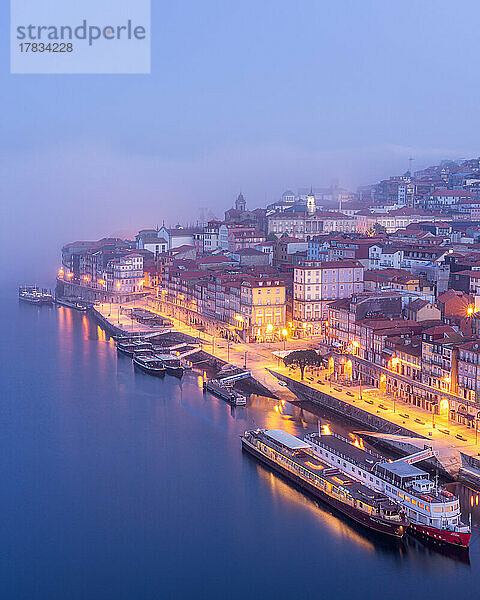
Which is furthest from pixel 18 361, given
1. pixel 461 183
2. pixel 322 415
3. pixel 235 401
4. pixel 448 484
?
pixel 461 183

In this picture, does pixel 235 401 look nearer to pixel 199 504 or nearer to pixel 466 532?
pixel 199 504

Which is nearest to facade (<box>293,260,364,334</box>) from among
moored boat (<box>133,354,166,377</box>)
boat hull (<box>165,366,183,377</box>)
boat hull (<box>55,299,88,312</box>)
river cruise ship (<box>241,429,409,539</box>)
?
boat hull (<box>165,366,183,377</box>)

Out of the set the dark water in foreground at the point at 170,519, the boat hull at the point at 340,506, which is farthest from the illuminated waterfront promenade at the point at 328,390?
the boat hull at the point at 340,506

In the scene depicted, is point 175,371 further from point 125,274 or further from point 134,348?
point 125,274

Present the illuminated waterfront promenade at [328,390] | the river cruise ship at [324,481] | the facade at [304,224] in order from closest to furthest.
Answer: the river cruise ship at [324,481]
the illuminated waterfront promenade at [328,390]
the facade at [304,224]

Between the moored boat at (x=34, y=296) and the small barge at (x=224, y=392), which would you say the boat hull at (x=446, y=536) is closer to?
the small barge at (x=224, y=392)

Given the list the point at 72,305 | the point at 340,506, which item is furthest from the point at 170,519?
the point at 72,305
